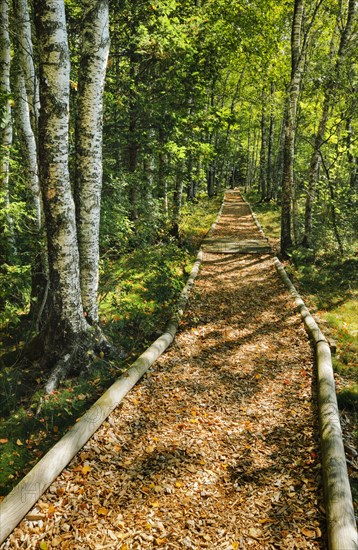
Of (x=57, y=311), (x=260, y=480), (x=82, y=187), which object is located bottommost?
(x=260, y=480)

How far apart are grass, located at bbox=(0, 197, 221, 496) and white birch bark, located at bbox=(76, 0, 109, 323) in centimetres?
102

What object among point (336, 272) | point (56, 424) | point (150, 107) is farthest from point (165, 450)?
point (336, 272)

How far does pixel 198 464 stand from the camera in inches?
149

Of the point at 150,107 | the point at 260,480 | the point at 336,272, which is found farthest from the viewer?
the point at 336,272

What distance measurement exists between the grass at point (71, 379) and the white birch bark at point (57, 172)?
2.26 feet

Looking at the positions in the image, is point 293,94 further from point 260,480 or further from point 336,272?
point 260,480

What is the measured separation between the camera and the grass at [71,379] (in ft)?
13.4

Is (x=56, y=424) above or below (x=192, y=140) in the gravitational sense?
below

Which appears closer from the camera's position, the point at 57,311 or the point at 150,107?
the point at 57,311

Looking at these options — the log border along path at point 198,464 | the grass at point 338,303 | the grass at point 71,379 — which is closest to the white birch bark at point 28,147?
the grass at point 71,379

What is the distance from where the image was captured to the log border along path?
2.99 metres

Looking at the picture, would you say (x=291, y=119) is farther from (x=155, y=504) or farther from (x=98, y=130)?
(x=155, y=504)

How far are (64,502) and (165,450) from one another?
1.15m

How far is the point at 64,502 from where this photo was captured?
3.23 m
